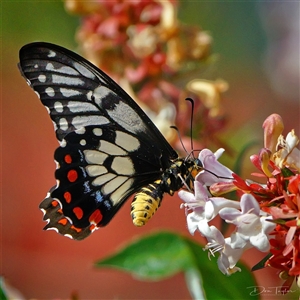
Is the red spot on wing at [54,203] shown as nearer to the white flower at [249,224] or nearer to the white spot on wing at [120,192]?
the white spot on wing at [120,192]

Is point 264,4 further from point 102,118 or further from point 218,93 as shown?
point 102,118

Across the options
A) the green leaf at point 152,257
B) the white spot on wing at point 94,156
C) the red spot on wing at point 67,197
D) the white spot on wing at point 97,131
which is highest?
the white spot on wing at point 97,131

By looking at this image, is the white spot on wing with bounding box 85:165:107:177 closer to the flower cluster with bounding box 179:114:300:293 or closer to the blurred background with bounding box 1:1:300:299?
the flower cluster with bounding box 179:114:300:293

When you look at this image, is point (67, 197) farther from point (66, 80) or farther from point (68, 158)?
point (66, 80)

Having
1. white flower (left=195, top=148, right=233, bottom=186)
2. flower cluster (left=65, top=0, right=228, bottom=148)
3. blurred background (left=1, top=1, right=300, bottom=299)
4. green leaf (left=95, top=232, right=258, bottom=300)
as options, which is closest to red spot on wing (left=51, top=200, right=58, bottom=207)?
green leaf (left=95, top=232, right=258, bottom=300)

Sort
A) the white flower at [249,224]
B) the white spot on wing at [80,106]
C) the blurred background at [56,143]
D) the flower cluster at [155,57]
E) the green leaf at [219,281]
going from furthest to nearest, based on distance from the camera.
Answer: the blurred background at [56,143], the flower cluster at [155,57], the white spot on wing at [80,106], the green leaf at [219,281], the white flower at [249,224]

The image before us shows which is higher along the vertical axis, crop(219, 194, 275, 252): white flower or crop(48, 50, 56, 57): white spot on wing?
crop(48, 50, 56, 57): white spot on wing

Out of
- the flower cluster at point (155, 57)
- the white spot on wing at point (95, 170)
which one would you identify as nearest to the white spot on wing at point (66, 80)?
the white spot on wing at point (95, 170)

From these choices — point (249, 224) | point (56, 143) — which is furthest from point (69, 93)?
point (56, 143)
